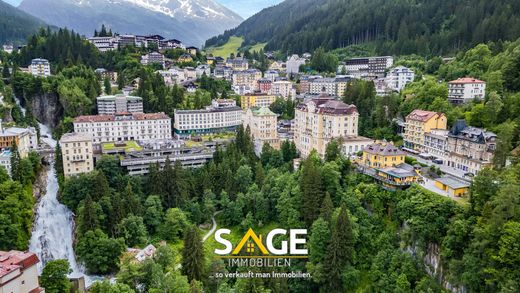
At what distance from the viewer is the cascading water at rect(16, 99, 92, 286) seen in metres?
54.3

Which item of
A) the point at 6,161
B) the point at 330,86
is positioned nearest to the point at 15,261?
the point at 6,161

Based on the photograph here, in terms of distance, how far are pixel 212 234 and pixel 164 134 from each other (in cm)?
3546

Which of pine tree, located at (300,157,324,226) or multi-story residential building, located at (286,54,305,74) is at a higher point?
multi-story residential building, located at (286,54,305,74)

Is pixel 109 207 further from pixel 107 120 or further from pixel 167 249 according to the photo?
pixel 107 120

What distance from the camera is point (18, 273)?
35.9 m

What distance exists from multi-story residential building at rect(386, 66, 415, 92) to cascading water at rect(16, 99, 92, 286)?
74861mm

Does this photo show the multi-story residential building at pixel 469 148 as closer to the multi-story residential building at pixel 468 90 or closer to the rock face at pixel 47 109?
the multi-story residential building at pixel 468 90

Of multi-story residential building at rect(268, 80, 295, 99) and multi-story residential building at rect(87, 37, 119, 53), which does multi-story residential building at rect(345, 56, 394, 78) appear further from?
multi-story residential building at rect(87, 37, 119, 53)

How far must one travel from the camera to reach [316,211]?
53.7 m

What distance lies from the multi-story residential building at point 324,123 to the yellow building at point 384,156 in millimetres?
11493

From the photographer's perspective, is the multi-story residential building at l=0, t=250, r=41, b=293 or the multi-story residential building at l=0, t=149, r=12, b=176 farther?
the multi-story residential building at l=0, t=149, r=12, b=176

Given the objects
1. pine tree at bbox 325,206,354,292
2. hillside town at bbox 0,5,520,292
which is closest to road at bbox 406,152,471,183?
hillside town at bbox 0,5,520,292

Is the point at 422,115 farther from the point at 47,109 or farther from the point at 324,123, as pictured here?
the point at 47,109

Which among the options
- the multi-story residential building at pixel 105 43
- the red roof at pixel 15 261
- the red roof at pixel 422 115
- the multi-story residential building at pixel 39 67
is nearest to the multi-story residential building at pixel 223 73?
the multi-story residential building at pixel 105 43
